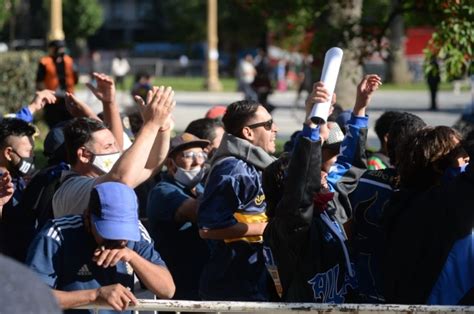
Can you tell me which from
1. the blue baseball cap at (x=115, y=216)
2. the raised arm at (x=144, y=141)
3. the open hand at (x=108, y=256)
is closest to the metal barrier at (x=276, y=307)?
the open hand at (x=108, y=256)

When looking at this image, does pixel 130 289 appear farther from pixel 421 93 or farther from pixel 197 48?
pixel 197 48

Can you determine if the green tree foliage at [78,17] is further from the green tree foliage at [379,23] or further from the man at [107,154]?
A: the man at [107,154]

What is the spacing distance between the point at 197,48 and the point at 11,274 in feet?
252

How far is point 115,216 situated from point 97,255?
0.57ft

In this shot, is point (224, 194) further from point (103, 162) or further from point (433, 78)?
point (433, 78)

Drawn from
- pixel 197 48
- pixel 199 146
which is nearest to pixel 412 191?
pixel 199 146

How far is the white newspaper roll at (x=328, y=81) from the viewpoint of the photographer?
463 cm

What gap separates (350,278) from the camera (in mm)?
5215

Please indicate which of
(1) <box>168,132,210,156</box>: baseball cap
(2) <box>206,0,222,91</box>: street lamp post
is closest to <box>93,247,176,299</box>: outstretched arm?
(1) <box>168,132,210,156</box>: baseball cap

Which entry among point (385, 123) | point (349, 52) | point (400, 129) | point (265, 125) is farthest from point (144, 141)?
point (349, 52)

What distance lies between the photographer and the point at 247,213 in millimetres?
5855

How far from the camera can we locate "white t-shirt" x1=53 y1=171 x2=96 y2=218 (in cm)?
516

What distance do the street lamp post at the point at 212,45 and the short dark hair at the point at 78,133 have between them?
35.2 meters

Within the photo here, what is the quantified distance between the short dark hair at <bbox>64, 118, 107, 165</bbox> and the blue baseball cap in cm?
110
